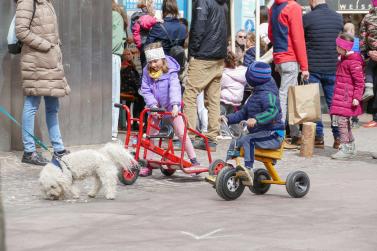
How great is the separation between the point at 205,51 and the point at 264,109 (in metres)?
→ 3.52

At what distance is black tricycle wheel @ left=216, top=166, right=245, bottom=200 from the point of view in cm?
883

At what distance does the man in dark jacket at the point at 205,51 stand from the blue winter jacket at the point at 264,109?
3202 mm

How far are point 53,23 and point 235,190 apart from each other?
10.7 ft

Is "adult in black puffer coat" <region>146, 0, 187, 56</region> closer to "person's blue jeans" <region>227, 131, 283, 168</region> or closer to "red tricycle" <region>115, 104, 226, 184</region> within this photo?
"red tricycle" <region>115, 104, 226, 184</region>

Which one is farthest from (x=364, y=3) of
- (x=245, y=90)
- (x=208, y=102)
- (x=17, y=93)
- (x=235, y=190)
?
(x=235, y=190)

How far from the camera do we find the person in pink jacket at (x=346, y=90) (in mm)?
12250

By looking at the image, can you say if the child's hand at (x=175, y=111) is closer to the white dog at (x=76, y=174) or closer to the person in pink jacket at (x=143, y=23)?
the white dog at (x=76, y=174)

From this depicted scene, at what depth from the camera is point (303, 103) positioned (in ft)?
40.8

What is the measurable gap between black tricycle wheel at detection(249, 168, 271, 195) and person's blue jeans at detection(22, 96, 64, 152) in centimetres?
278

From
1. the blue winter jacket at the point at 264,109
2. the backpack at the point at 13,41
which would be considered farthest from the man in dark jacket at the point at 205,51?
the blue winter jacket at the point at 264,109

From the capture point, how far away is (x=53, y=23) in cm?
1102

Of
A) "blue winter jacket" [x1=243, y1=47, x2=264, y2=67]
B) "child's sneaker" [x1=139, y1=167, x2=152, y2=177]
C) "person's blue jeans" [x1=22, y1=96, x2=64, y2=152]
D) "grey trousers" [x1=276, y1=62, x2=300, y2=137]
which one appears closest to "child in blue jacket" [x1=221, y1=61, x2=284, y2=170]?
"child's sneaker" [x1=139, y1=167, x2=152, y2=177]

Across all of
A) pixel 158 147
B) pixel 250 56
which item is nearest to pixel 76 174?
pixel 158 147

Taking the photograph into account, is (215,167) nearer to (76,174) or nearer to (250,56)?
(76,174)
